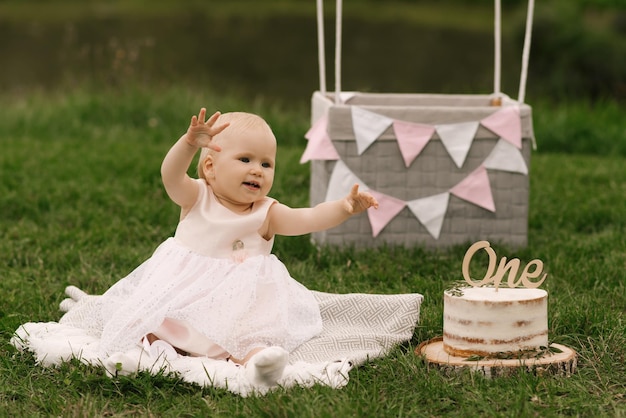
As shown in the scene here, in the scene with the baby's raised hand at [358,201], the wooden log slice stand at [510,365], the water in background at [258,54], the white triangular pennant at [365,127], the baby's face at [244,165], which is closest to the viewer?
the wooden log slice stand at [510,365]

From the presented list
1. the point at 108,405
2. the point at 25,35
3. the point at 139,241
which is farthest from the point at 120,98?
the point at 25,35

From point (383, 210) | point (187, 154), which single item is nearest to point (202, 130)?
point (187, 154)

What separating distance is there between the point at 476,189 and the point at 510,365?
1.53 m

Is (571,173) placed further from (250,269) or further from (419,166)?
(250,269)

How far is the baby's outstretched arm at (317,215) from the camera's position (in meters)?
2.48

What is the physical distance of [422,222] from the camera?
379cm

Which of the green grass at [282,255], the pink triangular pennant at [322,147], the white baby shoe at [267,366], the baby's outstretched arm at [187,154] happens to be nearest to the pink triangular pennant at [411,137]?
the pink triangular pennant at [322,147]

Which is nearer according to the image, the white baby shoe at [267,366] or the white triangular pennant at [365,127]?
the white baby shoe at [267,366]

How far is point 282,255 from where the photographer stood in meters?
3.73

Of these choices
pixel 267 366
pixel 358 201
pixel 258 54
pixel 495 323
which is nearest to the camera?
pixel 267 366

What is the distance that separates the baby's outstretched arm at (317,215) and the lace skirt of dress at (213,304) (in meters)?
0.10

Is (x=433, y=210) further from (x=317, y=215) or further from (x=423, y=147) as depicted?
(x=317, y=215)

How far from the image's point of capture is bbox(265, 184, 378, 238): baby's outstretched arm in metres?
2.48

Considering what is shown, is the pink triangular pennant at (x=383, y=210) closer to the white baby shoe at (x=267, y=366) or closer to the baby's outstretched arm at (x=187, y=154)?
the baby's outstretched arm at (x=187, y=154)
